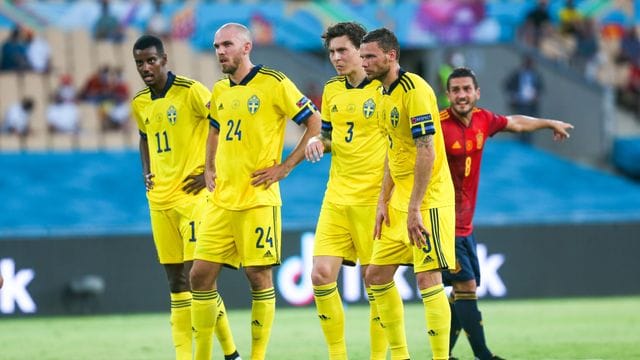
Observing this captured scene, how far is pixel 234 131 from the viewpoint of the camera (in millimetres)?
9625

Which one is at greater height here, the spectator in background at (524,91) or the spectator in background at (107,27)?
the spectator in background at (107,27)

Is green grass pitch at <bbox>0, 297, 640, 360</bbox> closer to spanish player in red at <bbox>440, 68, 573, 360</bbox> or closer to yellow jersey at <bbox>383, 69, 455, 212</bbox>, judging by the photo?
spanish player in red at <bbox>440, 68, 573, 360</bbox>

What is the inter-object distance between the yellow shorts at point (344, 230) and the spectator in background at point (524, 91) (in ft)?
48.3

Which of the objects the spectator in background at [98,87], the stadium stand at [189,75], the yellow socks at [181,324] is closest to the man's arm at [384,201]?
the yellow socks at [181,324]

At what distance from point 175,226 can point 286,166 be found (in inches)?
44.5

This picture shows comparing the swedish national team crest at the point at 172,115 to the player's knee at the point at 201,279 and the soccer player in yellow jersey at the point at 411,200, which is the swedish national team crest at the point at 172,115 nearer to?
the player's knee at the point at 201,279

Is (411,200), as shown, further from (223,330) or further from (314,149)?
(223,330)

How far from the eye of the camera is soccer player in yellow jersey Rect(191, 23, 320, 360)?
952 cm

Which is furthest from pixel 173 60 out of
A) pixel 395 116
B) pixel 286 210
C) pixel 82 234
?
pixel 395 116

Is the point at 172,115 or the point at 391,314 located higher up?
the point at 172,115

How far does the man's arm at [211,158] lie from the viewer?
993cm

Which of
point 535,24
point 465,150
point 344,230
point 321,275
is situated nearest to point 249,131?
point 344,230

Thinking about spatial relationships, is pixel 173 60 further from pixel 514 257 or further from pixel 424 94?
pixel 424 94

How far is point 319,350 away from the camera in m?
12.0
